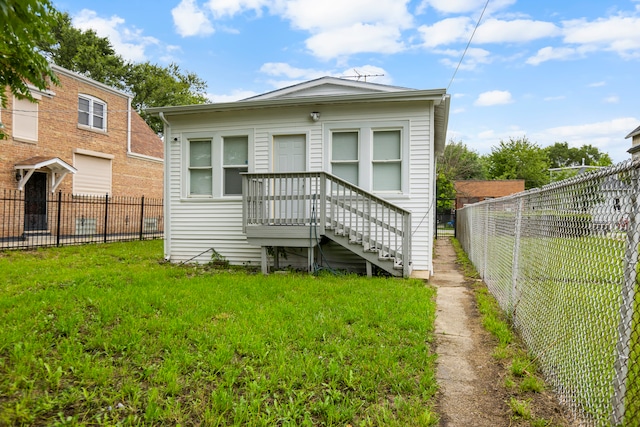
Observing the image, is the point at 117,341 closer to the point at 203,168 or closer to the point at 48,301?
the point at 48,301

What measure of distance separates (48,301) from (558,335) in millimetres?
5647

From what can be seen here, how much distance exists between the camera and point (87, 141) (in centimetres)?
1612

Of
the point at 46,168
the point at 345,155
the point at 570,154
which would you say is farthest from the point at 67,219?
the point at 570,154

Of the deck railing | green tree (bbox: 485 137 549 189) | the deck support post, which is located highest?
green tree (bbox: 485 137 549 189)

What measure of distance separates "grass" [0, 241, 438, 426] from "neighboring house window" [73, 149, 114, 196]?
37.8 ft

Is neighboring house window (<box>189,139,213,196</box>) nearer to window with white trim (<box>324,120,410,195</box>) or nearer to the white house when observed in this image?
the white house

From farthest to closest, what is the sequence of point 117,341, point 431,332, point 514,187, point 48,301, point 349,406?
point 514,187
point 48,301
point 431,332
point 117,341
point 349,406

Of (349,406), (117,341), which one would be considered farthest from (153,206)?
(349,406)

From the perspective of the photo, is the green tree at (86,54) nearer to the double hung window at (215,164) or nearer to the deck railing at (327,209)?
the double hung window at (215,164)

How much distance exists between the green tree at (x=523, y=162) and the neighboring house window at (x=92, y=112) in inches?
1482

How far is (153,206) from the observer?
759 inches

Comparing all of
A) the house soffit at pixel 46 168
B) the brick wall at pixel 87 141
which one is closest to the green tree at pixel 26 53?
the brick wall at pixel 87 141

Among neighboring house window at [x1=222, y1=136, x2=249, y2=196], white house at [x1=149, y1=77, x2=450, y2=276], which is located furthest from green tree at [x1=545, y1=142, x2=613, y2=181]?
neighboring house window at [x1=222, y1=136, x2=249, y2=196]

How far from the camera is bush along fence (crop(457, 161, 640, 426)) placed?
1.96 meters
